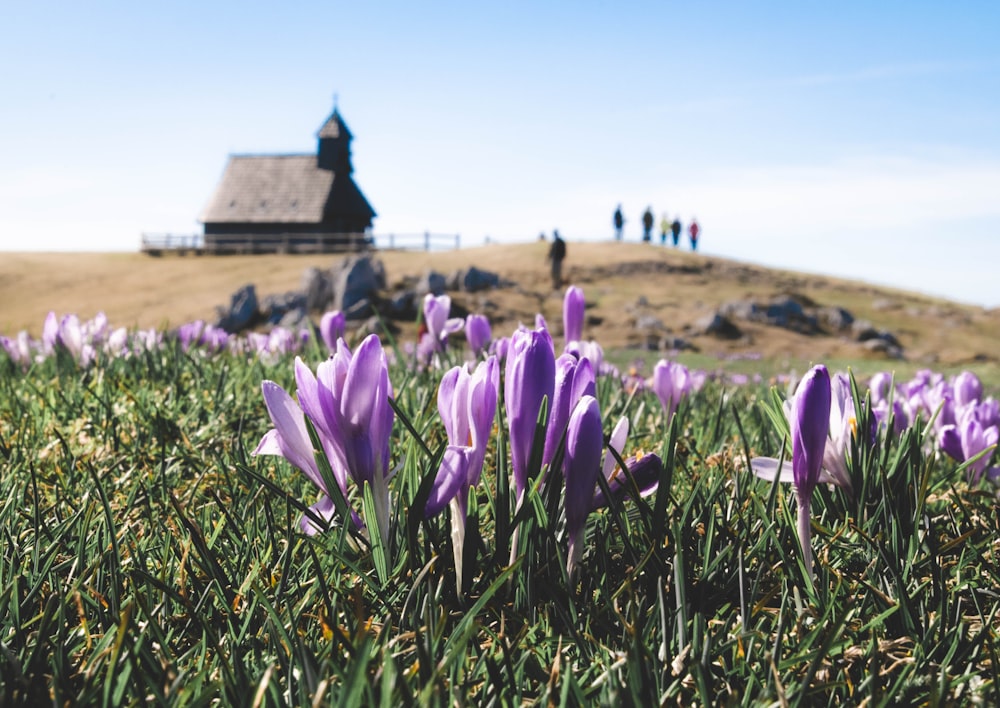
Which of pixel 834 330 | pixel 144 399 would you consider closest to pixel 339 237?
pixel 834 330

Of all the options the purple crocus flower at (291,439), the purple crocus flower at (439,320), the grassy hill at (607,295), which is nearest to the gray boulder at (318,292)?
the grassy hill at (607,295)

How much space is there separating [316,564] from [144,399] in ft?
6.16

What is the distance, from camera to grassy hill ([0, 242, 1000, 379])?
1035 inches

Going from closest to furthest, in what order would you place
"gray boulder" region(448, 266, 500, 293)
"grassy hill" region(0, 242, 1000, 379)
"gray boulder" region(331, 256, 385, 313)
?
"gray boulder" region(331, 256, 385, 313) → "grassy hill" region(0, 242, 1000, 379) → "gray boulder" region(448, 266, 500, 293)

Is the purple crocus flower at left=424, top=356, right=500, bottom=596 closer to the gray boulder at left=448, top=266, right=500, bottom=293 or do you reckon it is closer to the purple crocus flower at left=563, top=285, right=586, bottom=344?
the purple crocus flower at left=563, top=285, right=586, bottom=344

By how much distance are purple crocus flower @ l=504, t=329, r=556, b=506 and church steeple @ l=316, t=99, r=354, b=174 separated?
58348mm

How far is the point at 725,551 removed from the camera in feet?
4.50

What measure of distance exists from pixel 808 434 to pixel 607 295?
30.9 m

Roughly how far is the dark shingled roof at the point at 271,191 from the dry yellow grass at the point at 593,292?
656 centimetres

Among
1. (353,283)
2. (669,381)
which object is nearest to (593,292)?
(353,283)

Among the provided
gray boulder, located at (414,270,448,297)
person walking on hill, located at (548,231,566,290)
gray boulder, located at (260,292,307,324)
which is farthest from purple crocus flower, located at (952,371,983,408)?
person walking on hill, located at (548,231,566,290)

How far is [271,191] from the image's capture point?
57.5 metres

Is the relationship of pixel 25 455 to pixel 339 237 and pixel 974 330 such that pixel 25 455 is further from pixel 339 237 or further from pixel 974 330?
pixel 339 237

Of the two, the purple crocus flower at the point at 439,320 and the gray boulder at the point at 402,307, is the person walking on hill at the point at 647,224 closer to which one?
the gray boulder at the point at 402,307
